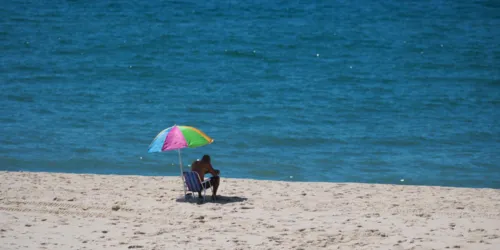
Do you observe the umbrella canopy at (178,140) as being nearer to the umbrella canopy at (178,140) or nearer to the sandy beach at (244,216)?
the umbrella canopy at (178,140)

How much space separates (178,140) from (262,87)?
12.9m

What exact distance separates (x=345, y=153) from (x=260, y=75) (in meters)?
9.32

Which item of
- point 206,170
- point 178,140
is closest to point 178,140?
point 178,140

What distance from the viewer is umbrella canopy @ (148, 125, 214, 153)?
37.8 feet

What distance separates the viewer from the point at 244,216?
10797 millimetres

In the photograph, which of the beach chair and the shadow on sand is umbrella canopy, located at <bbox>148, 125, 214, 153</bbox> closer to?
the beach chair

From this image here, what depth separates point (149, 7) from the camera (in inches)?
1401

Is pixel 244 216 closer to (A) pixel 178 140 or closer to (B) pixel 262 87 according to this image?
(A) pixel 178 140

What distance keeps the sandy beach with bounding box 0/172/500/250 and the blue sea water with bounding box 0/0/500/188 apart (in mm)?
2157

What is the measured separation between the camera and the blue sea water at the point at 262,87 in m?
16.5

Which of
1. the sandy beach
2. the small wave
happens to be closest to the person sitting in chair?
the sandy beach

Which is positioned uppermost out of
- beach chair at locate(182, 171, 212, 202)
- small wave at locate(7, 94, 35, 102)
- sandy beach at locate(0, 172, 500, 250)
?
small wave at locate(7, 94, 35, 102)

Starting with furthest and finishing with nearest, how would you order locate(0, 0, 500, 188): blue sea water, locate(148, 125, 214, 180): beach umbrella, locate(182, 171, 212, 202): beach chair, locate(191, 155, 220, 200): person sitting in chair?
locate(0, 0, 500, 188): blue sea water
locate(191, 155, 220, 200): person sitting in chair
locate(182, 171, 212, 202): beach chair
locate(148, 125, 214, 180): beach umbrella

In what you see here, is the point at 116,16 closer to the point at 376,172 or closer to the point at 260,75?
the point at 260,75
